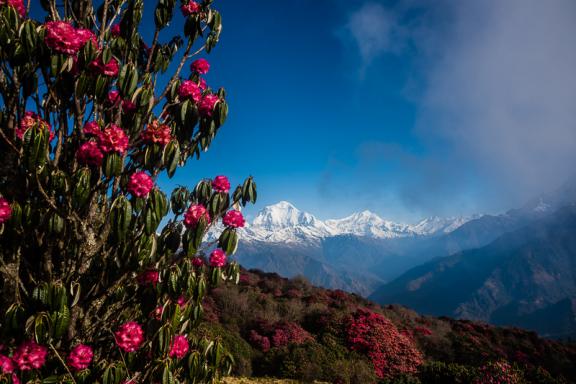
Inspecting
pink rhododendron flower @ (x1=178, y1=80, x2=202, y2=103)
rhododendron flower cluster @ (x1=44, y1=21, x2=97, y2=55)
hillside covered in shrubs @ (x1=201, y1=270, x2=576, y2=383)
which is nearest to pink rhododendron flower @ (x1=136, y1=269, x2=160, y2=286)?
pink rhododendron flower @ (x1=178, y1=80, x2=202, y2=103)

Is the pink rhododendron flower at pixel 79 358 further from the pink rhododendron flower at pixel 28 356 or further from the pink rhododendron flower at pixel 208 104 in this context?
the pink rhododendron flower at pixel 208 104

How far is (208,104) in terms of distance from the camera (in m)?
3.06

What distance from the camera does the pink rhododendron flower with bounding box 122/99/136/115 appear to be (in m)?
2.96

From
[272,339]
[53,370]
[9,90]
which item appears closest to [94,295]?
[53,370]

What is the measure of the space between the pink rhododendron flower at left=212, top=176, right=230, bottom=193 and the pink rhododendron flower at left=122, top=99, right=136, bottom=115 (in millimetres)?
966

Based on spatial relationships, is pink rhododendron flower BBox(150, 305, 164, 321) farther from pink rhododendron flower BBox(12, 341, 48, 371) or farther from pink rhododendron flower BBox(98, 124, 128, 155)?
pink rhododendron flower BBox(98, 124, 128, 155)

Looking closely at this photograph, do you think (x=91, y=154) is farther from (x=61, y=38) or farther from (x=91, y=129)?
(x=61, y=38)

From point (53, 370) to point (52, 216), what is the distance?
125 centimetres

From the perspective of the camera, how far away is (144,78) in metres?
3.08

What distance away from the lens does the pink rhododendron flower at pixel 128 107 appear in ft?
9.71

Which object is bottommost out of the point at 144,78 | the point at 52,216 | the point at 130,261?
the point at 130,261

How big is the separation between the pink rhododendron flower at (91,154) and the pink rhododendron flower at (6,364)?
1395mm

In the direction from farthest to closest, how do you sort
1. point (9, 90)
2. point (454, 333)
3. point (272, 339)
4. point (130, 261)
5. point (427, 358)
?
point (454, 333), point (427, 358), point (272, 339), point (9, 90), point (130, 261)

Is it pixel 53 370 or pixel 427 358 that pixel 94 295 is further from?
pixel 427 358
